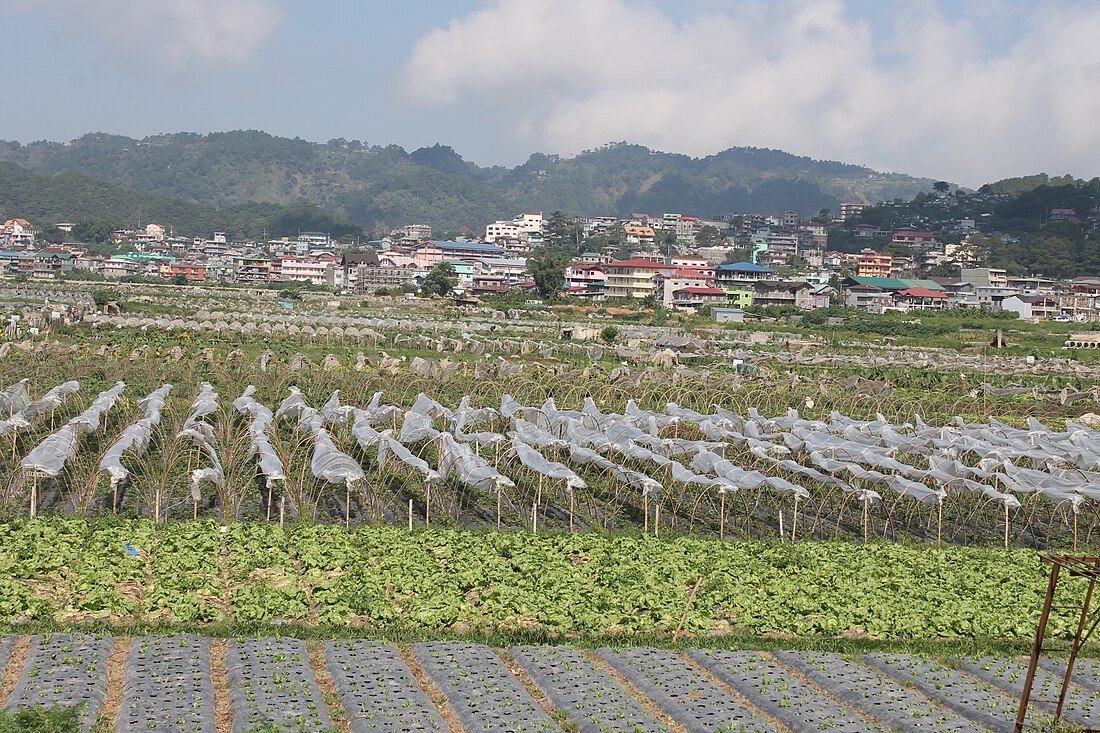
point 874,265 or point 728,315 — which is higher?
point 874,265

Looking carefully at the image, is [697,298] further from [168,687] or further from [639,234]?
[639,234]

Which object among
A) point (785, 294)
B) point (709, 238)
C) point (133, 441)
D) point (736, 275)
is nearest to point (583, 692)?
point (133, 441)

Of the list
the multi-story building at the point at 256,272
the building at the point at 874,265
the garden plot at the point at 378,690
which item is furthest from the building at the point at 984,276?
the garden plot at the point at 378,690

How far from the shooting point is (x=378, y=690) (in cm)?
752

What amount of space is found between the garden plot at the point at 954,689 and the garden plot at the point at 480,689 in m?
2.93

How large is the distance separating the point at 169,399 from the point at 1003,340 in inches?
1512

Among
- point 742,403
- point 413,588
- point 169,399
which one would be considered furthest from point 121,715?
point 742,403

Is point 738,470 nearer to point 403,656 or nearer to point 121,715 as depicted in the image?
point 403,656

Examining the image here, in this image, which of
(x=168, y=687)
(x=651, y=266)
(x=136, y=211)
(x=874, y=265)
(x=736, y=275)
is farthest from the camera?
(x=136, y=211)

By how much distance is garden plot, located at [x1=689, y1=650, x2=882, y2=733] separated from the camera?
7.39m

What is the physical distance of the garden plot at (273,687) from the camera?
6891mm

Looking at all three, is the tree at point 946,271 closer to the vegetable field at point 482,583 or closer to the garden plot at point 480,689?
the vegetable field at point 482,583

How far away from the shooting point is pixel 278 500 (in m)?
14.3

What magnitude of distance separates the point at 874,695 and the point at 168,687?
16.2 feet
